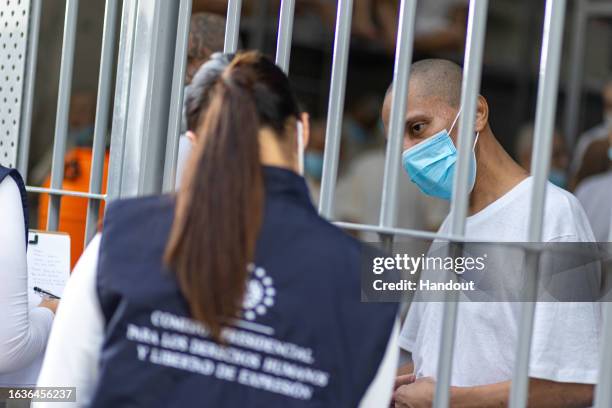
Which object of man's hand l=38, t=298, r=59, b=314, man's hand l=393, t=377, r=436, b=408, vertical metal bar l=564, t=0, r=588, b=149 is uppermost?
vertical metal bar l=564, t=0, r=588, b=149

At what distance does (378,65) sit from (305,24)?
Answer: 0.90m

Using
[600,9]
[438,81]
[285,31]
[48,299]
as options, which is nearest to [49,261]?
[48,299]

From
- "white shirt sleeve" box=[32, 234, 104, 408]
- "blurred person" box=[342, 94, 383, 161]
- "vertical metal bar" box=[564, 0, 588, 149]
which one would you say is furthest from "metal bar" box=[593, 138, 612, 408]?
"vertical metal bar" box=[564, 0, 588, 149]

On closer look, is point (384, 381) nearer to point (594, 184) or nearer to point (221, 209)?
point (221, 209)

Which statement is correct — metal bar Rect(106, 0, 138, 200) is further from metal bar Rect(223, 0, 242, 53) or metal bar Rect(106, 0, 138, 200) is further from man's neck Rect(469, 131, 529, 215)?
man's neck Rect(469, 131, 529, 215)

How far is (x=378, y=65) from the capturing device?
8.09 m

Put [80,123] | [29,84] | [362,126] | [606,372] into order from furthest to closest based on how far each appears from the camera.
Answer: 1. [362,126]
2. [80,123]
3. [29,84]
4. [606,372]

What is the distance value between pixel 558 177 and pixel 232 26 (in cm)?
391

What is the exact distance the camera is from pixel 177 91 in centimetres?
261

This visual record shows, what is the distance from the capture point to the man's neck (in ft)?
8.64

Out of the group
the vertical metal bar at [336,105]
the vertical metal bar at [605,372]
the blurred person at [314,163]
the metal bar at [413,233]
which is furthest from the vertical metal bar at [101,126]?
the blurred person at [314,163]

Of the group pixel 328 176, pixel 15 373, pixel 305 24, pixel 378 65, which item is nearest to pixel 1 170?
pixel 15 373

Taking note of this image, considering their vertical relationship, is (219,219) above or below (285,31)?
below

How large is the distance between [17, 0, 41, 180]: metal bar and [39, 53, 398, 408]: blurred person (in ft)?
4.89
